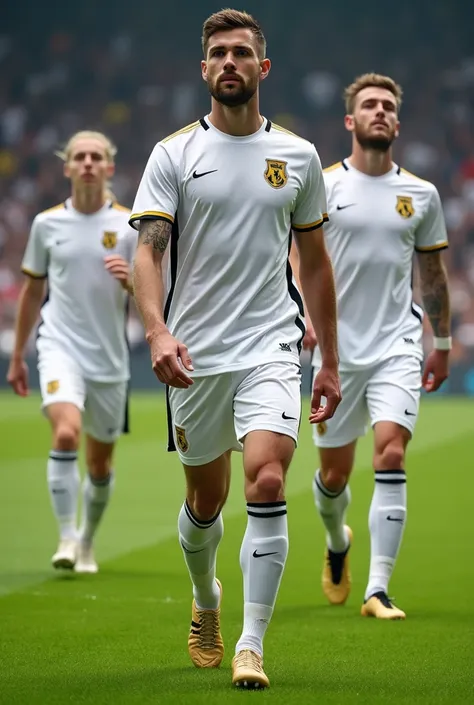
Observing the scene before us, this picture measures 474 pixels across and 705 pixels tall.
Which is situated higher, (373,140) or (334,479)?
(373,140)

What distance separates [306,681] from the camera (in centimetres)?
505

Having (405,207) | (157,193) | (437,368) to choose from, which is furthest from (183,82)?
(157,193)

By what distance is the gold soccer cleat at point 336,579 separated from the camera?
25.0 ft

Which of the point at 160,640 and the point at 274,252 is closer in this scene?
the point at 274,252

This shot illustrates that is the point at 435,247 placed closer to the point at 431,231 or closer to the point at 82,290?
the point at 431,231

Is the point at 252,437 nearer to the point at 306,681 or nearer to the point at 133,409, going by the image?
the point at 306,681

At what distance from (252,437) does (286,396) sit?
233mm

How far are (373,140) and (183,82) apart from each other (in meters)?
26.8

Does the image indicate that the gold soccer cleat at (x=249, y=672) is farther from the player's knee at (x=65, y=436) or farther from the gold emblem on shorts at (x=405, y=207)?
the player's knee at (x=65, y=436)

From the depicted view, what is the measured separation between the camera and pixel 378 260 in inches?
297

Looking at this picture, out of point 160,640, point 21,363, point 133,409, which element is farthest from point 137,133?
point 160,640

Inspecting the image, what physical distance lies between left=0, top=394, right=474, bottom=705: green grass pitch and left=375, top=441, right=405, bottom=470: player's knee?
0.77 m

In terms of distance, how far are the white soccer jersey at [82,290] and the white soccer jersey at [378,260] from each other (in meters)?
1.89

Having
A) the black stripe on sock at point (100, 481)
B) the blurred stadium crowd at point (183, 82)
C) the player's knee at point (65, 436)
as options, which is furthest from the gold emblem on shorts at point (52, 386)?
the blurred stadium crowd at point (183, 82)
